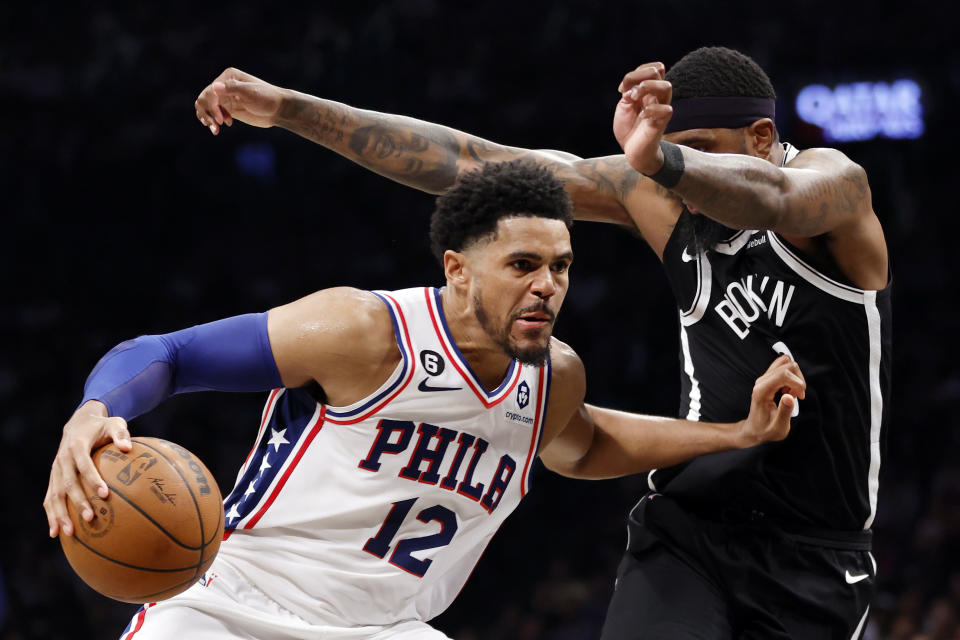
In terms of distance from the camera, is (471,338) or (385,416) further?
(471,338)

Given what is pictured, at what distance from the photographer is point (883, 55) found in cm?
967

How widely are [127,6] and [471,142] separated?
7.84m

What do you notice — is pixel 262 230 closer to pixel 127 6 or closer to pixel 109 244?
pixel 109 244

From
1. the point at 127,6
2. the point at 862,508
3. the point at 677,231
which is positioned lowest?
the point at 862,508

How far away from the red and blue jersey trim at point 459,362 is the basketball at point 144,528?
0.79 meters

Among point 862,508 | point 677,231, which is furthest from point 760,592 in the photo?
point 677,231

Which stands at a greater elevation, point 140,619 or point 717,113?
point 717,113

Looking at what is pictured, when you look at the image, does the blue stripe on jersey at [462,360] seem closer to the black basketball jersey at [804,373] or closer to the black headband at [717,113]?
the black basketball jersey at [804,373]

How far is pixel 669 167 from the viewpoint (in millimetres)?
2584

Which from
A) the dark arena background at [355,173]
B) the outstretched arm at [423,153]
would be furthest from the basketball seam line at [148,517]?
the dark arena background at [355,173]

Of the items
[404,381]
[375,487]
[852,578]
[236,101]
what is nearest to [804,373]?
[852,578]

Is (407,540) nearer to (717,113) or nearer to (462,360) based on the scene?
(462,360)

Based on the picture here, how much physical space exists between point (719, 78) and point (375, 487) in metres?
1.51

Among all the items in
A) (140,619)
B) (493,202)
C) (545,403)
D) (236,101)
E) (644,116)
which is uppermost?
(644,116)
